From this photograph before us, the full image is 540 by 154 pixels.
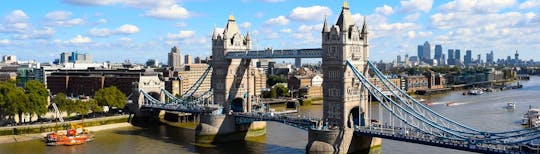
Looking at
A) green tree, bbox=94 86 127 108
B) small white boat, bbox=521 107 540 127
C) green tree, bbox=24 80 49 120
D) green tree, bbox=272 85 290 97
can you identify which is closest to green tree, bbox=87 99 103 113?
green tree, bbox=94 86 127 108

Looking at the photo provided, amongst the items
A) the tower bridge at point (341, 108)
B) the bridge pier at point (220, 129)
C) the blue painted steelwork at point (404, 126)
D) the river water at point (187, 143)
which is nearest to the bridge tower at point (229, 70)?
the tower bridge at point (341, 108)

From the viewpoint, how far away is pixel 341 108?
5494 cm

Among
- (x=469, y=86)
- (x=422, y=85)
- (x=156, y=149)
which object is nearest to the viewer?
(x=156, y=149)

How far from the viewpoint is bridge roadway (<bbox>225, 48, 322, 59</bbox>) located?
59.9 metres

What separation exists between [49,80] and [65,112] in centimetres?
4998

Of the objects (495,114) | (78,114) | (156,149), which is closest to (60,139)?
(156,149)

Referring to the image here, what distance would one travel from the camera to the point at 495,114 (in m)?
91.9

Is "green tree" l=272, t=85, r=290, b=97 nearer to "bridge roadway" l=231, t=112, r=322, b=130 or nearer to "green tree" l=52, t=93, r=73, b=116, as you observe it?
"green tree" l=52, t=93, r=73, b=116

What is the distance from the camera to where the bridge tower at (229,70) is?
7100 centimetres

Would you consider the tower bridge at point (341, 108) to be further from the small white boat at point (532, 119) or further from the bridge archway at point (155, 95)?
the bridge archway at point (155, 95)

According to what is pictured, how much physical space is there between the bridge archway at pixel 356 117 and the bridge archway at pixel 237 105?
62.6 ft

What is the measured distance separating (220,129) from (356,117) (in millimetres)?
16701

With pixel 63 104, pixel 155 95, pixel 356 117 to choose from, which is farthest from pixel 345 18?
pixel 155 95

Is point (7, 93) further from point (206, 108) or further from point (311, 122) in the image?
point (311, 122)
